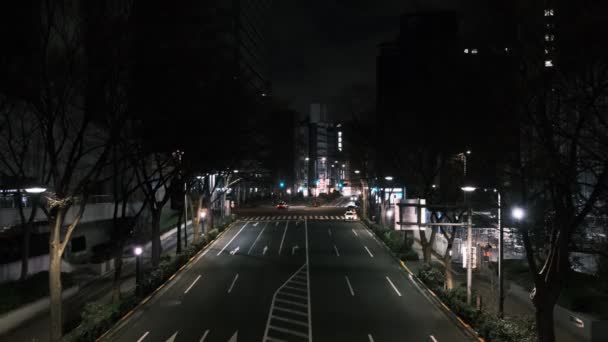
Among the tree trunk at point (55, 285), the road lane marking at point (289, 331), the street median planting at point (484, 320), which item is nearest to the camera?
the tree trunk at point (55, 285)

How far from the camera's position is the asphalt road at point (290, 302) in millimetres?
17734

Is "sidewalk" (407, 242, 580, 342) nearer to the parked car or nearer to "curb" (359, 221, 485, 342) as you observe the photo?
"curb" (359, 221, 485, 342)

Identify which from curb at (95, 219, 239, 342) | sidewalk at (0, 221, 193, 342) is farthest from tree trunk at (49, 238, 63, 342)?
curb at (95, 219, 239, 342)

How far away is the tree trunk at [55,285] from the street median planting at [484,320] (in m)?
12.1

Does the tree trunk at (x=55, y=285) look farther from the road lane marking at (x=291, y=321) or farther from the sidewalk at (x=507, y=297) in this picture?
the sidewalk at (x=507, y=297)

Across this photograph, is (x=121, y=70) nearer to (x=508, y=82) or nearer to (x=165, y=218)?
(x=508, y=82)

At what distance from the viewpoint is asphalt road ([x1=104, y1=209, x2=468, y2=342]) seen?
17734 mm

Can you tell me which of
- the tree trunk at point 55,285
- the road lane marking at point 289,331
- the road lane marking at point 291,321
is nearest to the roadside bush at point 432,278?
the road lane marking at point 291,321

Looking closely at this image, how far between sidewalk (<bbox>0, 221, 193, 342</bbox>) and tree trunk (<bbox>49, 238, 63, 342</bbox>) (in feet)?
1.97

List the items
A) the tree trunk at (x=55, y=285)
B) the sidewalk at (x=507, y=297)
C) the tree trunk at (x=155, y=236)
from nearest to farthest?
1. the tree trunk at (x=55, y=285)
2. the sidewalk at (x=507, y=297)
3. the tree trunk at (x=155, y=236)

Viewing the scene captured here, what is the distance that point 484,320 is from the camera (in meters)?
16.9

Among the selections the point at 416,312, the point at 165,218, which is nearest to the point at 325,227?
the point at 165,218

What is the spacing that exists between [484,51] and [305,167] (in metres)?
166

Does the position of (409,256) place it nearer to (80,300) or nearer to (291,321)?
(291,321)
